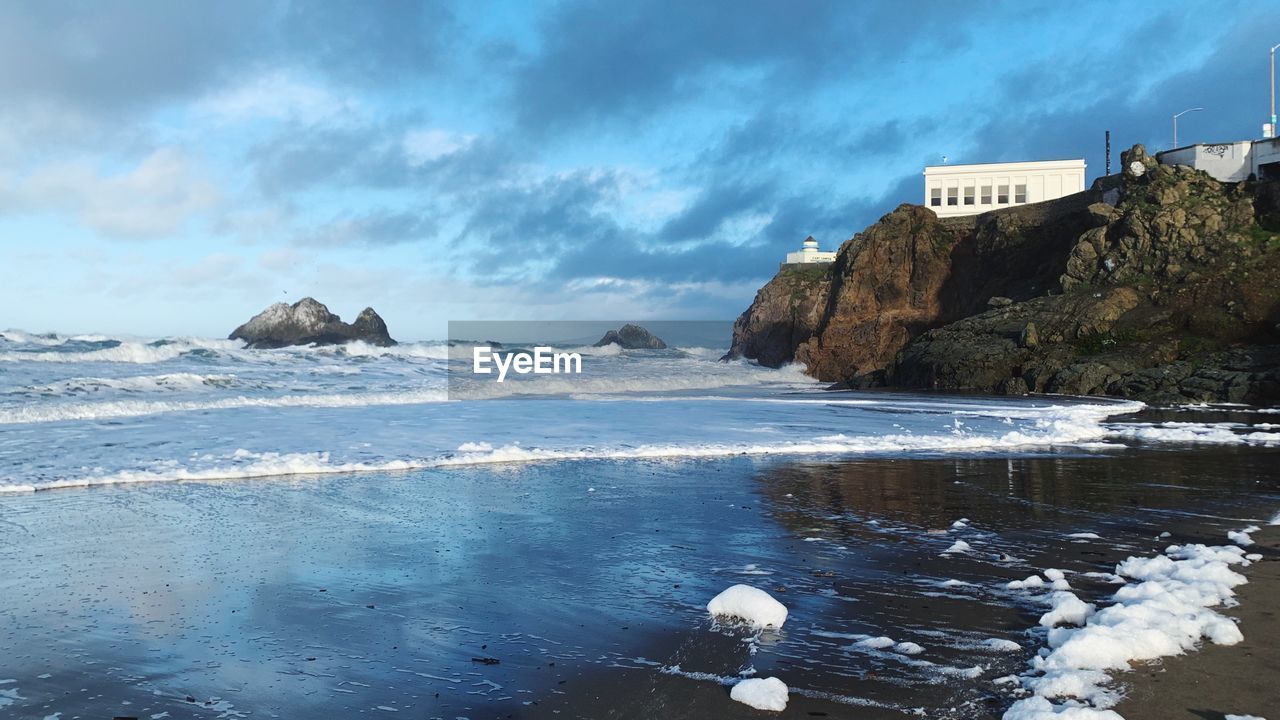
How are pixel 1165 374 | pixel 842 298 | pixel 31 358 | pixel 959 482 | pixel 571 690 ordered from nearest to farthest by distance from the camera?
pixel 571 690
pixel 959 482
pixel 1165 374
pixel 31 358
pixel 842 298

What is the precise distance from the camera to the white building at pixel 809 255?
220ft

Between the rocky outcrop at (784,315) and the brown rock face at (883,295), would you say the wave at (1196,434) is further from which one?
the rocky outcrop at (784,315)

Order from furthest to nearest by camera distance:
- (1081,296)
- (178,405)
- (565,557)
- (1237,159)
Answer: (1237,159), (1081,296), (178,405), (565,557)

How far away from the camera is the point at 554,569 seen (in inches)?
245

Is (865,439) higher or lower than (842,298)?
lower

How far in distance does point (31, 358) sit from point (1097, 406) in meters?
42.9

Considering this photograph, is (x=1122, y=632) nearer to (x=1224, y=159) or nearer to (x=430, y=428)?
(x=430, y=428)

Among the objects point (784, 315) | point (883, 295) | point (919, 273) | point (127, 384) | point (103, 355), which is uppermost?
point (919, 273)

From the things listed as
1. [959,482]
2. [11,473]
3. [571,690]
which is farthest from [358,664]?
[11,473]

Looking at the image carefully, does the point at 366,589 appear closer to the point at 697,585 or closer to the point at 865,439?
the point at 697,585

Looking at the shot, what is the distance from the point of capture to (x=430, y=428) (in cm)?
1630

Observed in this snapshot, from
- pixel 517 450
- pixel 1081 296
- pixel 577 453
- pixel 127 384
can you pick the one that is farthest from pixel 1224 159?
pixel 127 384

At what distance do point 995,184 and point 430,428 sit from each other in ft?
194

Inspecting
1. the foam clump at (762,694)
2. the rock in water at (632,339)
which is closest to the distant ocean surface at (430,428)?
the foam clump at (762,694)
